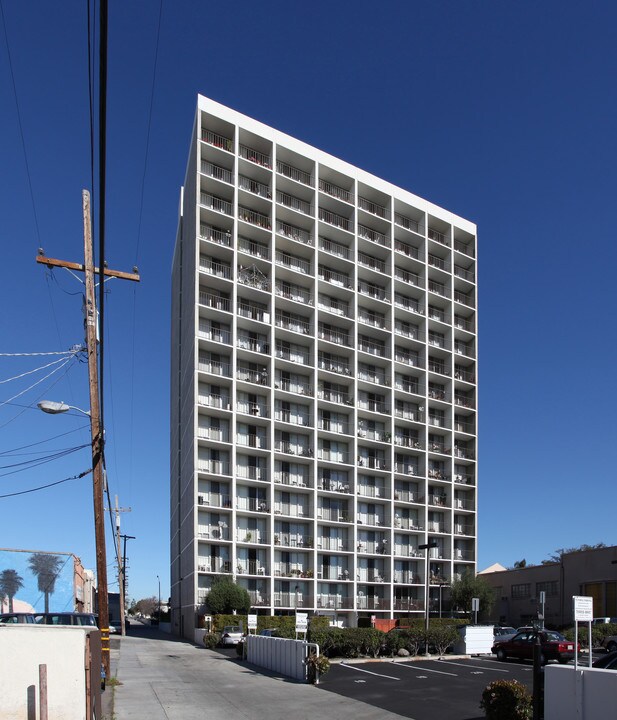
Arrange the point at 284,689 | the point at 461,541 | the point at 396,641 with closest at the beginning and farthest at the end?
1. the point at 284,689
2. the point at 396,641
3. the point at 461,541

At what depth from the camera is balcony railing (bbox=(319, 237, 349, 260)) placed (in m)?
61.9

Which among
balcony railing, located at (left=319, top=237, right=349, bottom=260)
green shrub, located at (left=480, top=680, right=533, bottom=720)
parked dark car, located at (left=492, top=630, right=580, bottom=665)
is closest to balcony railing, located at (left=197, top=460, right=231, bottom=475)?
balcony railing, located at (left=319, top=237, right=349, bottom=260)

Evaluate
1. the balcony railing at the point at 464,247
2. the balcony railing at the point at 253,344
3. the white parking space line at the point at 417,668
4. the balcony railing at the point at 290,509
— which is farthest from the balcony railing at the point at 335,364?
the white parking space line at the point at 417,668

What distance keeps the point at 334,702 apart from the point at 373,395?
44124 millimetres

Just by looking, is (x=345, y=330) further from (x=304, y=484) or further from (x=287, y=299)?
(x=304, y=484)

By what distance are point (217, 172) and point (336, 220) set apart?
36.8 ft

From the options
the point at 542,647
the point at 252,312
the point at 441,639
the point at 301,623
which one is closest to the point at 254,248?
the point at 252,312

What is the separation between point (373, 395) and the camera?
207 ft

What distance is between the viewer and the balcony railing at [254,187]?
58.2 metres

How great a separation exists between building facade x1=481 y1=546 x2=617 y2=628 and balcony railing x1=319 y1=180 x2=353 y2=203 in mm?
33237

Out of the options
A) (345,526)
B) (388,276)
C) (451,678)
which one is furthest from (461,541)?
(451,678)

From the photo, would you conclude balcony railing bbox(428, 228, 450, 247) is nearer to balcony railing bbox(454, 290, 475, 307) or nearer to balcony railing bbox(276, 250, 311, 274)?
balcony railing bbox(454, 290, 475, 307)

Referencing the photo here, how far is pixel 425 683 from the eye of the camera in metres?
24.3

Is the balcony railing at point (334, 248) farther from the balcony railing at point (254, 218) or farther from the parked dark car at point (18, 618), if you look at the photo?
the parked dark car at point (18, 618)
